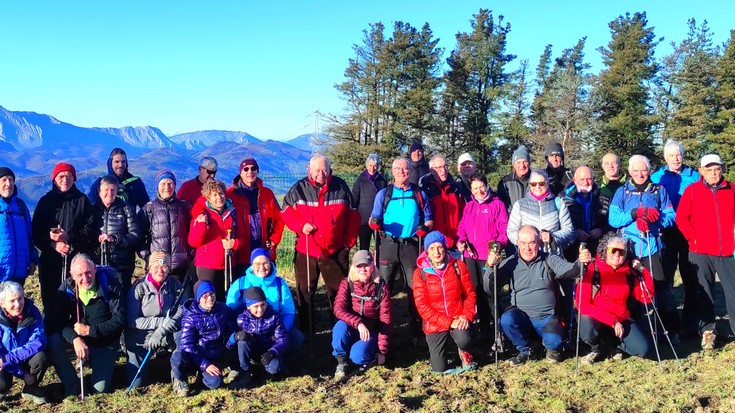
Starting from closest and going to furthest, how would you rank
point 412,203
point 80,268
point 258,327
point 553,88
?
point 80,268 → point 258,327 → point 412,203 → point 553,88

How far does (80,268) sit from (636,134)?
129ft

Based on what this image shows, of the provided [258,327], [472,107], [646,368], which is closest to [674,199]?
[646,368]

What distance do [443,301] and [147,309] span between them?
2.87 m

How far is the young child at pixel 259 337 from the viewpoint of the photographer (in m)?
5.36

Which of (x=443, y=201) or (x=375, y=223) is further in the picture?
(x=443, y=201)

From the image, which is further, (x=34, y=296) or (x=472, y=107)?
(x=472, y=107)

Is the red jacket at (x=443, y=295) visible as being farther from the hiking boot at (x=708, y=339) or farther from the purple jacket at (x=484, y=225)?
the hiking boot at (x=708, y=339)

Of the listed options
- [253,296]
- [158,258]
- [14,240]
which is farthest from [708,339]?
[14,240]

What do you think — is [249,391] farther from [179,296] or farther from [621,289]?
[621,289]

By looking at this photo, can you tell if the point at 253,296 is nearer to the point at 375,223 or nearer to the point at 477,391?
the point at 375,223

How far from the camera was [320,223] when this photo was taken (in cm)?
642

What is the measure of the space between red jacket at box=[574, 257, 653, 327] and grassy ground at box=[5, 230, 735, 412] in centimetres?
49

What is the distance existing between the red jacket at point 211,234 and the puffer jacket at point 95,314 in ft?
3.17

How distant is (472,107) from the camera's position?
39656 mm
